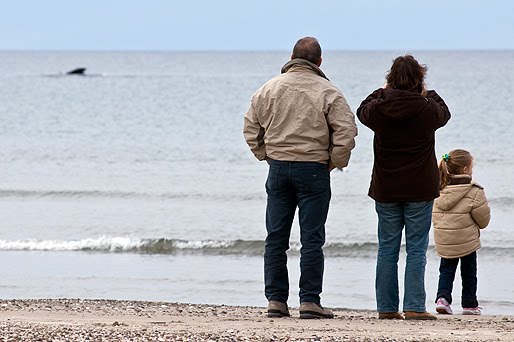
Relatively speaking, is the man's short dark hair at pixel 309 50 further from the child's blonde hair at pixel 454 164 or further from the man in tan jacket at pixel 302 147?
the child's blonde hair at pixel 454 164

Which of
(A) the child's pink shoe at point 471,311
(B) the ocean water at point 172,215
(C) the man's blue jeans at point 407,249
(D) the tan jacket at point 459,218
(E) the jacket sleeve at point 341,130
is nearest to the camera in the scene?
(E) the jacket sleeve at point 341,130

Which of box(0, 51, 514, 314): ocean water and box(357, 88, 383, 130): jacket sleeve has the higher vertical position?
box(357, 88, 383, 130): jacket sleeve

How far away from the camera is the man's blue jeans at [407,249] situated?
6.63 metres

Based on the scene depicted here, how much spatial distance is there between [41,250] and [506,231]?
666 cm

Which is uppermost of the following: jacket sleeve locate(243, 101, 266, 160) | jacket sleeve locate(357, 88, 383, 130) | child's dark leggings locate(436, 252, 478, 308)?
jacket sleeve locate(357, 88, 383, 130)

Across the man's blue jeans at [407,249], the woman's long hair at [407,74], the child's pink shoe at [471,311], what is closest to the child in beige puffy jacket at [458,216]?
the child's pink shoe at [471,311]

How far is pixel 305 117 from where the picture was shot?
6469 millimetres

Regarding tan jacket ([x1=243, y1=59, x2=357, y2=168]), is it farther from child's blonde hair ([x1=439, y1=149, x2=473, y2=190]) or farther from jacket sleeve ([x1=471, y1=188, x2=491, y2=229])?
jacket sleeve ([x1=471, y1=188, x2=491, y2=229])

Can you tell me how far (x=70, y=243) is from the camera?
13.2 metres

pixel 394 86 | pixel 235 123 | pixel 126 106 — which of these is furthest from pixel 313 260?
pixel 126 106

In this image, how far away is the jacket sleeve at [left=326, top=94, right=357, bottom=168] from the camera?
21.0 ft

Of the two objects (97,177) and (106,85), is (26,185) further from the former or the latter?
(106,85)

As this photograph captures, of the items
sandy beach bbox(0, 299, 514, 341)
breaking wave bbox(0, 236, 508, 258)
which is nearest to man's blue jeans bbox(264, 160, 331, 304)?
sandy beach bbox(0, 299, 514, 341)

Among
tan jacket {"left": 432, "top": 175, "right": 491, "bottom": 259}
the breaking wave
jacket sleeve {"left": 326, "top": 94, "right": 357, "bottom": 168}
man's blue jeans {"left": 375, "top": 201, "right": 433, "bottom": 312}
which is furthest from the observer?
the breaking wave
